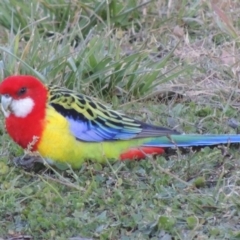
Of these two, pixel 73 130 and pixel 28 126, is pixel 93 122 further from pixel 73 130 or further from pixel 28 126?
pixel 28 126

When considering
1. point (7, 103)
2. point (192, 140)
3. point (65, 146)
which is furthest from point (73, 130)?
point (192, 140)

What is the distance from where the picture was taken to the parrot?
3793mm

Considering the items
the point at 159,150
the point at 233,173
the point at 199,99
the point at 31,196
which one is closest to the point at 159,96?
the point at 199,99

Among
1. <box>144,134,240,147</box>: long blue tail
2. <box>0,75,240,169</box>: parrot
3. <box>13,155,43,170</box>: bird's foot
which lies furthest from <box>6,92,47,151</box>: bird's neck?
<box>144,134,240,147</box>: long blue tail

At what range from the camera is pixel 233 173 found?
383cm

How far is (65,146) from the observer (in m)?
3.81

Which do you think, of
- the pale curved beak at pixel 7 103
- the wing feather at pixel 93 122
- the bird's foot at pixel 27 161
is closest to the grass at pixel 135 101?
the bird's foot at pixel 27 161

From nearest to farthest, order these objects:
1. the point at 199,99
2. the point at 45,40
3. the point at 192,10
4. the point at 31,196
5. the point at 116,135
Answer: the point at 31,196, the point at 116,135, the point at 199,99, the point at 45,40, the point at 192,10

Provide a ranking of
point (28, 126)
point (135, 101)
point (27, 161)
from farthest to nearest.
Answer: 1. point (135, 101)
2. point (27, 161)
3. point (28, 126)

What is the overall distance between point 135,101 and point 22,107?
3.43 feet

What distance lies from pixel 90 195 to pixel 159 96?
1.33 metres

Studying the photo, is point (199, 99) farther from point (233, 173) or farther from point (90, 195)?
point (90, 195)

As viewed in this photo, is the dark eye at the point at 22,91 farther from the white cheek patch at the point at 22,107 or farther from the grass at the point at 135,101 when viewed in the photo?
the grass at the point at 135,101

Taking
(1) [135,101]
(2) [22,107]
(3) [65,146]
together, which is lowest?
(1) [135,101]
